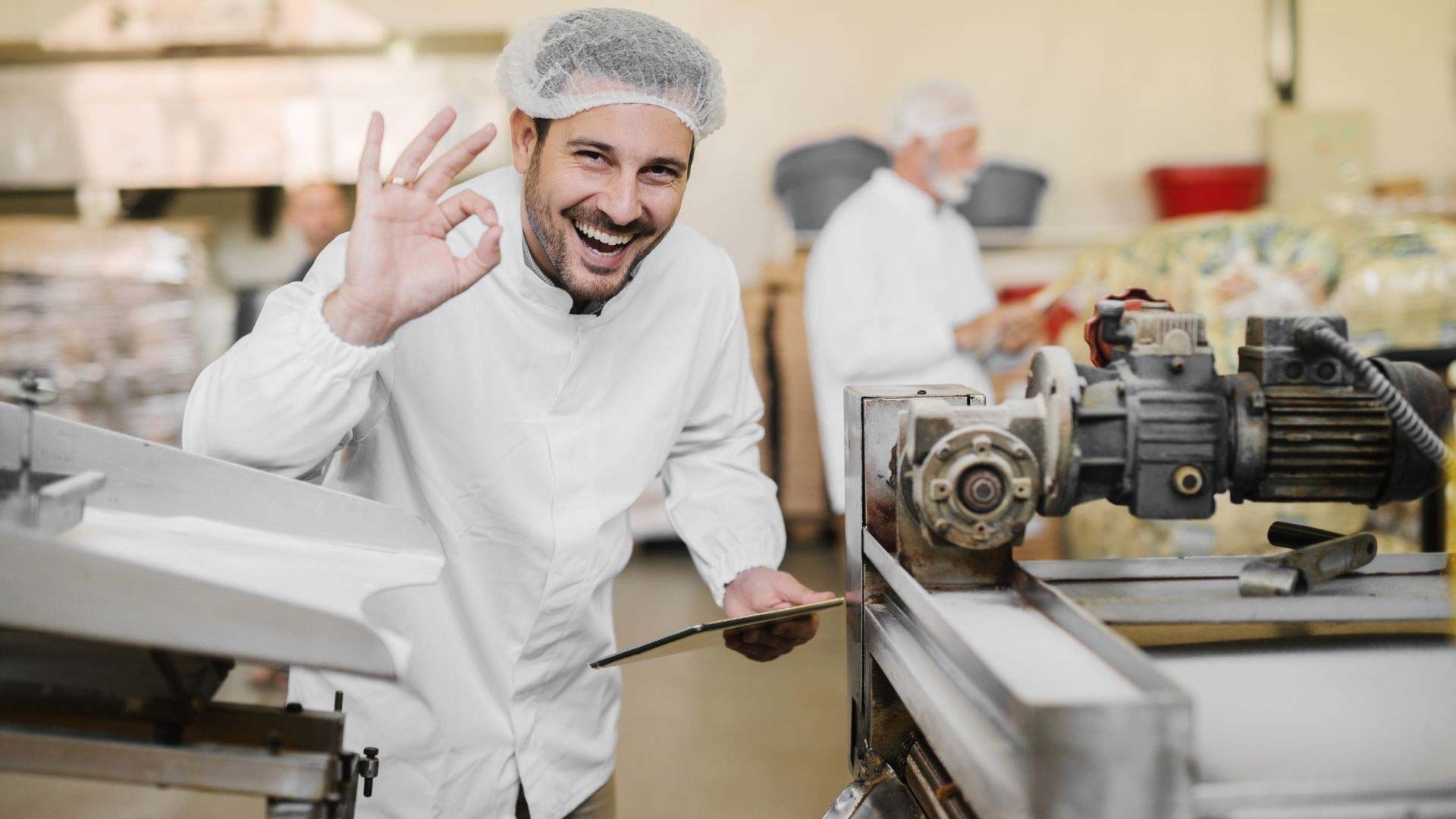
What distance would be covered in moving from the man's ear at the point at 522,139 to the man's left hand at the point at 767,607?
24.2 inches

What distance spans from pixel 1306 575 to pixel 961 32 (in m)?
4.91

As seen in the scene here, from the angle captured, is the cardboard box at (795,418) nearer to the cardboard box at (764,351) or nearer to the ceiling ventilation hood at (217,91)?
the cardboard box at (764,351)

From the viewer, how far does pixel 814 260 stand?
3.40 metres

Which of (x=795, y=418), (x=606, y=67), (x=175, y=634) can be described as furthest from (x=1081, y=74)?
(x=175, y=634)

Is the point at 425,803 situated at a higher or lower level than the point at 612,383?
lower

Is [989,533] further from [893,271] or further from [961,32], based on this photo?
[961,32]

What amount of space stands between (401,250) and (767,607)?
2.09ft

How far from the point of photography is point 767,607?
1.42m

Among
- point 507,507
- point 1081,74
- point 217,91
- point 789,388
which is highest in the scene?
point 1081,74

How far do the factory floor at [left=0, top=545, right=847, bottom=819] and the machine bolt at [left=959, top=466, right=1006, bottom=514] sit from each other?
73.5 inches

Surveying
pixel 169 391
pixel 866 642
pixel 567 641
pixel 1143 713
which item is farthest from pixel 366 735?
pixel 169 391

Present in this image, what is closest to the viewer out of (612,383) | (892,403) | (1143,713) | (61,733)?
(1143,713)

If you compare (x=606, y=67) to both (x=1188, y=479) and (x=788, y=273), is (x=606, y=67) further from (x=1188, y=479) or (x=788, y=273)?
(x=788, y=273)

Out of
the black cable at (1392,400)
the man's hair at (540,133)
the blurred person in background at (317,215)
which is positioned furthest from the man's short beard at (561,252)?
the blurred person in background at (317,215)
